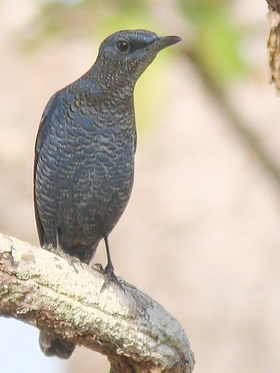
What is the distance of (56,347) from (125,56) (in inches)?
52.9

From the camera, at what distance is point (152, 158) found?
848 centimetres

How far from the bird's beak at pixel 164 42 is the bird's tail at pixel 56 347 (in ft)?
4.28

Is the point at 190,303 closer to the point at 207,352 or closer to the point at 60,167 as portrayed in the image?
the point at 207,352

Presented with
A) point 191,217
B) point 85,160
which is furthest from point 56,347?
point 191,217

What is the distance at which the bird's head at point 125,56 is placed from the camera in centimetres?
488

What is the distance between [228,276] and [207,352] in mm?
567

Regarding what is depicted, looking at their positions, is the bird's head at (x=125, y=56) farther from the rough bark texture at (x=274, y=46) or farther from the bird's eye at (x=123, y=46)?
the rough bark texture at (x=274, y=46)

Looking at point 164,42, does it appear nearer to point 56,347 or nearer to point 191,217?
point 56,347

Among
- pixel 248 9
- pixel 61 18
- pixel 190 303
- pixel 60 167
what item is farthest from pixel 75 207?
pixel 190 303

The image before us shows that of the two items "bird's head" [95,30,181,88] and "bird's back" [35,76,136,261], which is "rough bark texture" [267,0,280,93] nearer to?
"bird's head" [95,30,181,88]

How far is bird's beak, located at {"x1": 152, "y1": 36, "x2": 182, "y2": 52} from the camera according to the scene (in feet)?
14.4

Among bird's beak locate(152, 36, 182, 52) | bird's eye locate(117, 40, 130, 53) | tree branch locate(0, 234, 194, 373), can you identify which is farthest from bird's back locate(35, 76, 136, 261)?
tree branch locate(0, 234, 194, 373)

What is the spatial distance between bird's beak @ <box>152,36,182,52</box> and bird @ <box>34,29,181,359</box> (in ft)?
1.15

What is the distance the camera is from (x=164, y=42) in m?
4.58
